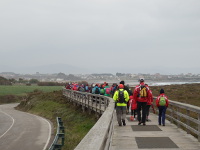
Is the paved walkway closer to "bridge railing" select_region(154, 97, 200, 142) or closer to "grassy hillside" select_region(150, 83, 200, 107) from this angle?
"bridge railing" select_region(154, 97, 200, 142)

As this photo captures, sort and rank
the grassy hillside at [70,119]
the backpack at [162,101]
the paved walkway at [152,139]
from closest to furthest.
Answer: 1. the paved walkway at [152,139]
2. the backpack at [162,101]
3. the grassy hillside at [70,119]

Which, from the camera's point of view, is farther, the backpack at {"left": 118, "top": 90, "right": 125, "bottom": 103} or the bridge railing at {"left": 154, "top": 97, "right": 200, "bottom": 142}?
the backpack at {"left": 118, "top": 90, "right": 125, "bottom": 103}

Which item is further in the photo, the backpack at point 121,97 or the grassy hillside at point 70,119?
the grassy hillside at point 70,119

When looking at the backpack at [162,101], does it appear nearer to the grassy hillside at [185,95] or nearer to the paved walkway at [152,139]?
the paved walkway at [152,139]

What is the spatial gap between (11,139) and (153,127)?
1475cm

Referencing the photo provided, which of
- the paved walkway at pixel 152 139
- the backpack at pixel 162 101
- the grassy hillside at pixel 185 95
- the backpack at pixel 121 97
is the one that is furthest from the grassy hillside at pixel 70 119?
the grassy hillside at pixel 185 95

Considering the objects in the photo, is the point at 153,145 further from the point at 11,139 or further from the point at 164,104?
the point at 11,139

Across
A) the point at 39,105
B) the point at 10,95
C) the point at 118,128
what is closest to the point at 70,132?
the point at 118,128

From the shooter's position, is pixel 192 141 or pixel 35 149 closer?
pixel 192 141

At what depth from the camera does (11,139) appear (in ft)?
75.3

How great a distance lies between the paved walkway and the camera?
787cm

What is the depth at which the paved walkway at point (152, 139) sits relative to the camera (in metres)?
7.87

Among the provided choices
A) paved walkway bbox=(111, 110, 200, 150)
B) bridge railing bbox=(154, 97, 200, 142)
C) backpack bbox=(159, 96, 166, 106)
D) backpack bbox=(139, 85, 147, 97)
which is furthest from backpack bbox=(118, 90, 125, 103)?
bridge railing bbox=(154, 97, 200, 142)

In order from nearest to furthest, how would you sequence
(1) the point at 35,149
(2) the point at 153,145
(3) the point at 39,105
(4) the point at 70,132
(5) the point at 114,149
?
(5) the point at 114,149, (2) the point at 153,145, (1) the point at 35,149, (4) the point at 70,132, (3) the point at 39,105
